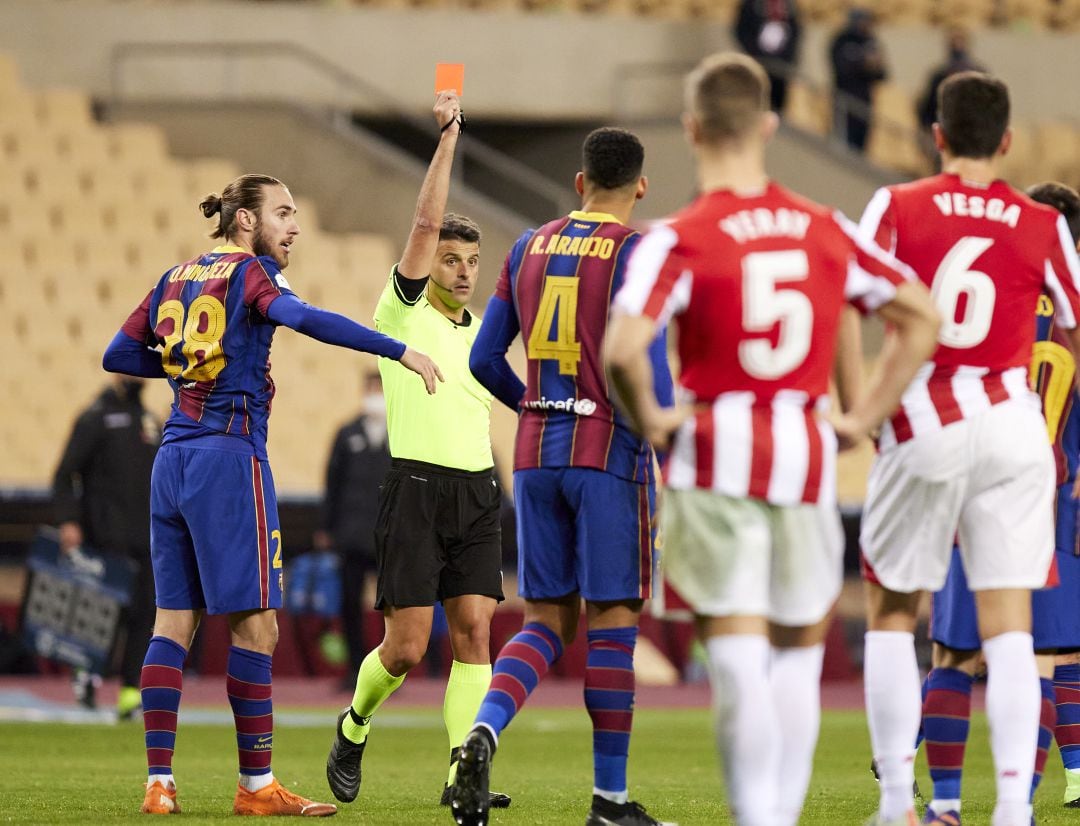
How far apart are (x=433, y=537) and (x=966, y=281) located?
2.70m

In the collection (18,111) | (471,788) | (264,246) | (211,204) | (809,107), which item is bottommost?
(471,788)

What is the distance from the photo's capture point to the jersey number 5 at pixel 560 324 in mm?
6055

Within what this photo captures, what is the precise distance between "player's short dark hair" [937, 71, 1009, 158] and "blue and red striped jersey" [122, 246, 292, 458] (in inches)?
94.9

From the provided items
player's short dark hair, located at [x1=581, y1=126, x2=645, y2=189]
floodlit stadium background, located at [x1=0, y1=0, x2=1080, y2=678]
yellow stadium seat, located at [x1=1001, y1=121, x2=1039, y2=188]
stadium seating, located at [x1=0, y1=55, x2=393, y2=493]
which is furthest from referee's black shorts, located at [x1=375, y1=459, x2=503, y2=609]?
yellow stadium seat, located at [x1=1001, y1=121, x2=1039, y2=188]

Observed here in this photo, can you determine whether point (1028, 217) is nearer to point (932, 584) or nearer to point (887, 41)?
point (932, 584)

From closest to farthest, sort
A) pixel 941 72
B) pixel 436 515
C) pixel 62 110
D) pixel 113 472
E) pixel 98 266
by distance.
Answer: pixel 436 515
pixel 113 472
pixel 98 266
pixel 62 110
pixel 941 72

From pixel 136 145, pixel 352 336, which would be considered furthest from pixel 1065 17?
pixel 352 336

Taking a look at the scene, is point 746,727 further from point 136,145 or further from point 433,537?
point 136,145

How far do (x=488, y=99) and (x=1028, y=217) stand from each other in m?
16.5

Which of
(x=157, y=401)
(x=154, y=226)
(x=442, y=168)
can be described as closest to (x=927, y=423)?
(x=442, y=168)

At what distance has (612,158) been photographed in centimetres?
614

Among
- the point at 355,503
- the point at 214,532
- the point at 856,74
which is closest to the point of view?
the point at 214,532

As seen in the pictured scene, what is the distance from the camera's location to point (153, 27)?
20391mm

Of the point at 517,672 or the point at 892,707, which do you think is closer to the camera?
the point at 892,707
